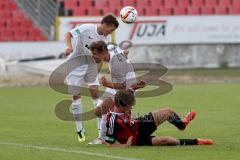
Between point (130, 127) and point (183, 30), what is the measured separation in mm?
25395

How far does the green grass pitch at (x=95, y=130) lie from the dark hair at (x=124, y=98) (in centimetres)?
75

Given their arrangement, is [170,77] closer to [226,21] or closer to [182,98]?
[226,21]

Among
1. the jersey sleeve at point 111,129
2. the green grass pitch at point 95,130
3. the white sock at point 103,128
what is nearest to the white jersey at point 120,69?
the white sock at point 103,128

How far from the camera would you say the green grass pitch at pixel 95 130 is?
12.1 metres

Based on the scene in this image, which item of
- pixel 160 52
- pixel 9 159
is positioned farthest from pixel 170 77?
pixel 9 159

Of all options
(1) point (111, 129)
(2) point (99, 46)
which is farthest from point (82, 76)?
(1) point (111, 129)

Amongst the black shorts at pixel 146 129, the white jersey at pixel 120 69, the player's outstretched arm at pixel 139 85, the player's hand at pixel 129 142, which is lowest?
the player's hand at pixel 129 142

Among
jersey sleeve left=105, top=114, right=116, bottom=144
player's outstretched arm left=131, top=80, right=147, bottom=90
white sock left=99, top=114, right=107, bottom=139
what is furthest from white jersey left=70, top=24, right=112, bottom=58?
jersey sleeve left=105, top=114, right=116, bottom=144

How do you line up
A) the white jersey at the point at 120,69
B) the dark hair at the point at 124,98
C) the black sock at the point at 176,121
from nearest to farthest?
1. the dark hair at the point at 124,98
2. the black sock at the point at 176,121
3. the white jersey at the point at 120,69

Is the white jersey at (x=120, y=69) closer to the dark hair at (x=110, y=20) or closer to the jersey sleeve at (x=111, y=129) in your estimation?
the dark hair at (x=110, y=20)

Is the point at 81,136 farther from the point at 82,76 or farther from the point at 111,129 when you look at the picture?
the point at 111,129

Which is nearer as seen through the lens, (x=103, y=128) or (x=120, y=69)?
(x=120, y=69)

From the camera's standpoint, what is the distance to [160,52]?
3769cm

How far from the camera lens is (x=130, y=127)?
1299 centimetres
